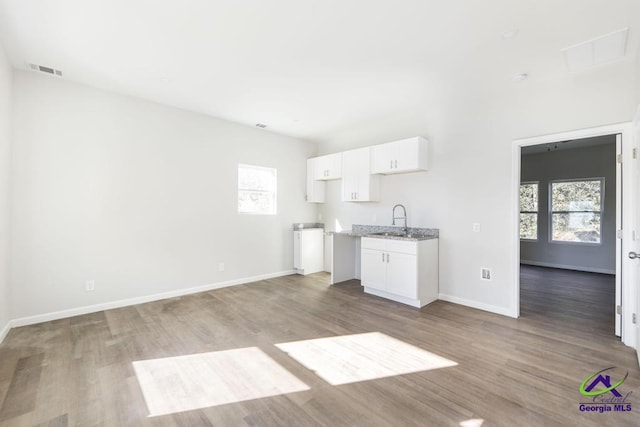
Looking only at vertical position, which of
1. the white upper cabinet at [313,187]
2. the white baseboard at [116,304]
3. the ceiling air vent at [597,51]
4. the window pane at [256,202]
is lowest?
the white baseboard at [116,304]

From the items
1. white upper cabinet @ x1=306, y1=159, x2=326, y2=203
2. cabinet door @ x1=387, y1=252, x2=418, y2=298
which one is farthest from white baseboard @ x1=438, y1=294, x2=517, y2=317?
white upper cabinet @ x1=306, y1=159, x2=326, y2=203

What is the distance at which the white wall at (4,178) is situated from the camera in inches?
107

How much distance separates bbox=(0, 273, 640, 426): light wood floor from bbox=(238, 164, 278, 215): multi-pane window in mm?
1835

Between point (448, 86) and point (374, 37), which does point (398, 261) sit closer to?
point (448, 86)

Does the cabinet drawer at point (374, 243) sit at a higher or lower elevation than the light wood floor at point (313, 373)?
higher

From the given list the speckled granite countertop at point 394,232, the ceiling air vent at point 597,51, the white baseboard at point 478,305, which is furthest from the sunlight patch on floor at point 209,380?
→ the ceiling air vent at point 597,51

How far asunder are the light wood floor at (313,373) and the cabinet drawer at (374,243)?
0.79 metres

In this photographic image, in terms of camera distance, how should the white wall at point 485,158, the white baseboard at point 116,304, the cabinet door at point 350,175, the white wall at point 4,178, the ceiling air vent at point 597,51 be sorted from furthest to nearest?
1. the cabinet door at point 350,175
2. the white baseboard at point 116,304
3. the white wall at point 485,158
4. the white wall at point 4,178
5. the ceiling air vent at point 597,51

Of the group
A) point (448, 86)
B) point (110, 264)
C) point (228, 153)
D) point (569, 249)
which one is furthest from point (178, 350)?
point (569, 249)

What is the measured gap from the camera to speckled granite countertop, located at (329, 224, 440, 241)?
4027mm

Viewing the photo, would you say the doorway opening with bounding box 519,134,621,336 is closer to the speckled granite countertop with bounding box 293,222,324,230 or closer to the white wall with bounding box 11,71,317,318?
the speckled granite countertop with bounding box 293,222,324,230

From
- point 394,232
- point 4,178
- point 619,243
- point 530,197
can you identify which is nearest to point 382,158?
point 394,232

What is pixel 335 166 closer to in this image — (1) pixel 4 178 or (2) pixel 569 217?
(1) pixel 4 178

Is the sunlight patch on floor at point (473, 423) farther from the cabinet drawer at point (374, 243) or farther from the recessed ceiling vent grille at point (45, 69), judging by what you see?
the recessed ceiling vent grille at point (45, 69)
